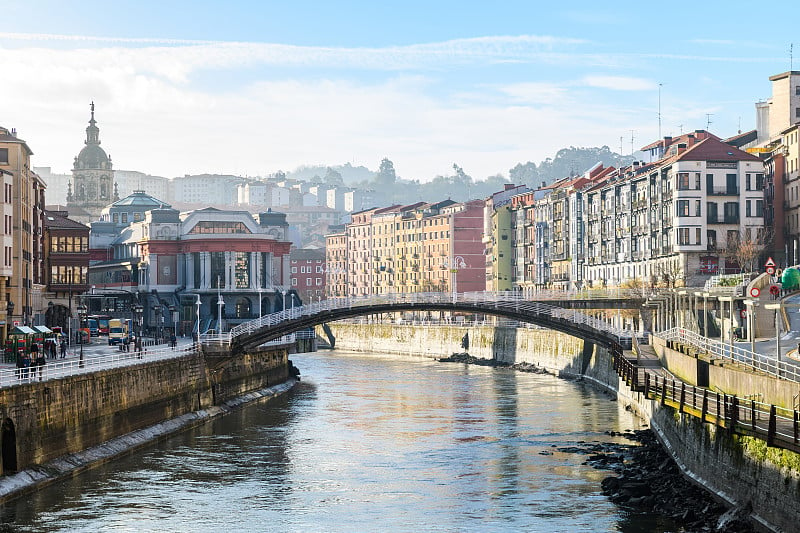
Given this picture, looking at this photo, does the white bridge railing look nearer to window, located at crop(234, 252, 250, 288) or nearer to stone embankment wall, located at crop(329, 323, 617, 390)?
stone embankment wall, located at crop(329, 323, 617, 390)

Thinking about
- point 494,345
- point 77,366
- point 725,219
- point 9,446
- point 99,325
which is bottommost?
point 9,446

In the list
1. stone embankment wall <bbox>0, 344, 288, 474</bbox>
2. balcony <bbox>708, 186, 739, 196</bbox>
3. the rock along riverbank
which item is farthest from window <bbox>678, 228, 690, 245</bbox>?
the rock along riverbank

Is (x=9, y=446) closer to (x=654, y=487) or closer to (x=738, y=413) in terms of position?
(x=654, y=487)

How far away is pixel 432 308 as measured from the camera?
96.8 metres

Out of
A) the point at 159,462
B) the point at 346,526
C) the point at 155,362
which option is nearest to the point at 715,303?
the point at 155,362

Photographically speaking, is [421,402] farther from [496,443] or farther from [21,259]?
[21,259]

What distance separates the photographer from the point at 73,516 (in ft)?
150

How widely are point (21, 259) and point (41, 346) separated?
22730 millimetres

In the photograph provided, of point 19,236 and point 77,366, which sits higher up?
point 19,236

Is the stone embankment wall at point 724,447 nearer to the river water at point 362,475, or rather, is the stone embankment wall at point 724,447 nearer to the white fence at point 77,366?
the river water at point 362,475

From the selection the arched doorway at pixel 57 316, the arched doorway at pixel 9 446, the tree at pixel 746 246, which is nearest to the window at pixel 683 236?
the tree at pixel 746 246

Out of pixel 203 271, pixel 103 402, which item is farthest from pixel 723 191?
pixel 103 402

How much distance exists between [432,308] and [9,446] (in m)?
51.4

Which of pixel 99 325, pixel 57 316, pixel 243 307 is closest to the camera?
pixel 57 316
